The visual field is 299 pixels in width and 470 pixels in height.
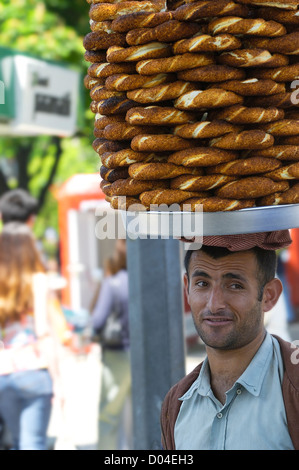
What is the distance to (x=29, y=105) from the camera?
20.5ft

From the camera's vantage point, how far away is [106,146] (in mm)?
1859

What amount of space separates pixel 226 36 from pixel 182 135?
10.2 inches

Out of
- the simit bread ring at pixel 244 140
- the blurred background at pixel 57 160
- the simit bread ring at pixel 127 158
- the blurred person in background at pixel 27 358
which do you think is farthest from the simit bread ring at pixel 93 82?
the blurred person in background at pixel 27 358

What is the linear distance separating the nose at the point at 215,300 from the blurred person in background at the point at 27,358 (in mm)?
2619

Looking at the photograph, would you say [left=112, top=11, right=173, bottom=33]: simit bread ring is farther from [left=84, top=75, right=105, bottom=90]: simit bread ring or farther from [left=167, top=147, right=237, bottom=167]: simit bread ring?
[left=167, top=147, right=237, bottom=167]: simit bread ring

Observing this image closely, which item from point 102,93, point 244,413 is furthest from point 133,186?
point 244,413

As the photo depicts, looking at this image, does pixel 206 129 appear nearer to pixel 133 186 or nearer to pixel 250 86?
pixel 250 86

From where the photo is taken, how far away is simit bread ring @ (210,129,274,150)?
161 centimetres

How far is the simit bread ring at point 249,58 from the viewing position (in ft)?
5.25

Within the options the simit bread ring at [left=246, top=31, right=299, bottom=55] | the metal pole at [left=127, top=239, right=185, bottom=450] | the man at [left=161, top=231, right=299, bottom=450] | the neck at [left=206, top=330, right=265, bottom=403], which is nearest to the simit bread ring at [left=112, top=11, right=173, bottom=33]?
Answer: the simit bread ring at [left=246, top=31, right=299, bottom=55]

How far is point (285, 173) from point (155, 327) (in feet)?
4.96

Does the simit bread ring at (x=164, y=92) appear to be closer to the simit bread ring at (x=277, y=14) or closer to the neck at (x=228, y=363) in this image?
the simit bread ring at (x=277, y=14)

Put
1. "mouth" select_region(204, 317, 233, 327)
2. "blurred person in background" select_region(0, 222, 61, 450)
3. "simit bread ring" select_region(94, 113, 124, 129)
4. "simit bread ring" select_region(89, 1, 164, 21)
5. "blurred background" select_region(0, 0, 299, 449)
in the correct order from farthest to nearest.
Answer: "blurred background" select_region(0, 0, 299, 449) < "blurred person in background" select_region(0, 222, 61, 450) < "mouth" select_region(204, 317, 233, 327) < "simit bread ring" select_region(94, 113, 124, 129) < "simit bread ring" select_region(89, 1, 164, 21)

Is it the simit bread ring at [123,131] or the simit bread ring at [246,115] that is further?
the simit bread ring at [123,131]
